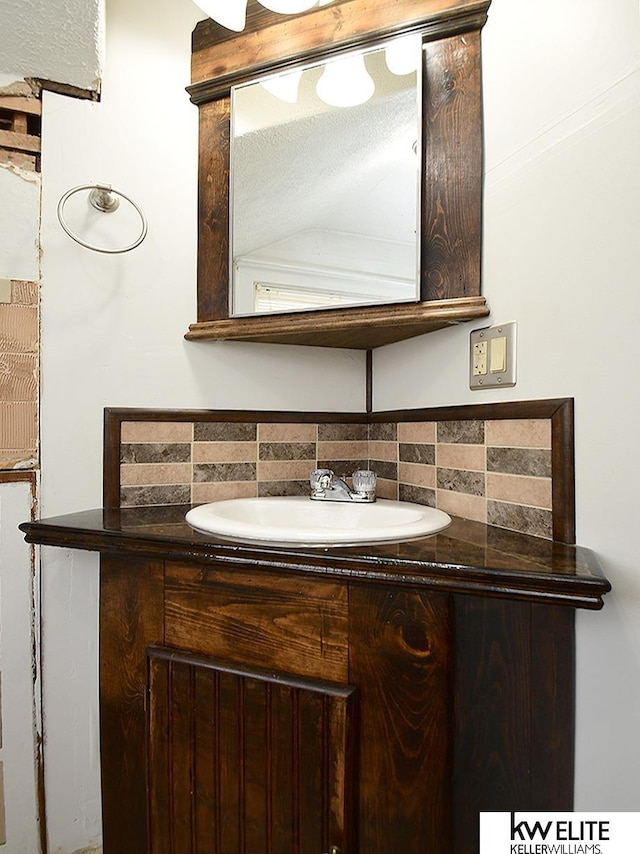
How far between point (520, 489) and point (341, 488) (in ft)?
1.52

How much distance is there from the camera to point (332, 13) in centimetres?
118

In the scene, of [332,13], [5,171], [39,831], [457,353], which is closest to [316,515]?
[457,353]

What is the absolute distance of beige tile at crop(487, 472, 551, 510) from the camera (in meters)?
0.90

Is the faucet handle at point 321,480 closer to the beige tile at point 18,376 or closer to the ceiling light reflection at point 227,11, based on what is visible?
the beige tile at point 18,376

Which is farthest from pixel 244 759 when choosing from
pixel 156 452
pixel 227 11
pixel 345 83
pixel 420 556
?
pixel 227 11

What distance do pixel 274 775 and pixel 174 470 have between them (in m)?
0.73

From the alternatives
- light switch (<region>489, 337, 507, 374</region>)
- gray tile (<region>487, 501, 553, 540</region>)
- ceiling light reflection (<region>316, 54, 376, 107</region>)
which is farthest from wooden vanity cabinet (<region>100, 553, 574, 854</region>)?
ceiling light reflection (<region>316, 54, 376, 107</region>)

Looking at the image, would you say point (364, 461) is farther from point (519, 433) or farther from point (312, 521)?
point (519, 433)

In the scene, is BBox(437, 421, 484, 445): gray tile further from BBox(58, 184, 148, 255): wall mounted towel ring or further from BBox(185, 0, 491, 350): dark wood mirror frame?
BBox(58, 184, 148, 255): wall mounted towel ring

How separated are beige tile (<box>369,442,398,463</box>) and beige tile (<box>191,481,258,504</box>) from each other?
365 millimetres

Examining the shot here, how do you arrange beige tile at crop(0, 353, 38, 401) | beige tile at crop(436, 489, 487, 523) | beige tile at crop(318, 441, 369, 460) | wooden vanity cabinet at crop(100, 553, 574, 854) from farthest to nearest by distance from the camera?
beige tile at crop(318, 441, 369, 460), beige tile at crop(0, 353, 38, 401), beige tile at crop(436, 489, 487, 523), wooden vanity cabinet at crop(100, 553, 574, 854)

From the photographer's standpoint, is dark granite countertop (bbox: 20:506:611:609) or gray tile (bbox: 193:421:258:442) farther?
gray tile (bbox: 193:421:258:442)

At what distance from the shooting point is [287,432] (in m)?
1.39

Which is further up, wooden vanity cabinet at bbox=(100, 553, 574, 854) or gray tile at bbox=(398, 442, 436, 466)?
gray tile at bbox=(398, 442, 436, 466)
